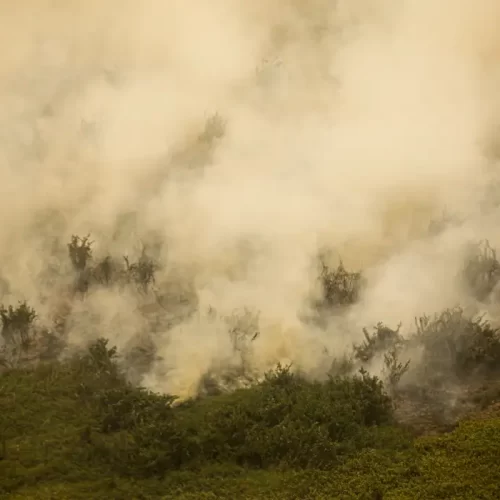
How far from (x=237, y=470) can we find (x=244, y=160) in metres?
10.8

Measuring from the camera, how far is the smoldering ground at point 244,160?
16.3 m

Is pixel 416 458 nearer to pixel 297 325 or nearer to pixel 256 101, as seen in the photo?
pixel 297 325

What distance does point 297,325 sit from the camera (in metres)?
15.6

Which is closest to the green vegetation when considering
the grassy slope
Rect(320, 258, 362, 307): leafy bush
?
the grassy slope

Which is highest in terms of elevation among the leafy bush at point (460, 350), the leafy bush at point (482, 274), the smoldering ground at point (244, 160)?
the smoldering ground at point (244, 160)

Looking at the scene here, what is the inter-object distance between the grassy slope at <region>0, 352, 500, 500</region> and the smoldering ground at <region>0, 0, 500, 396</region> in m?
2.17

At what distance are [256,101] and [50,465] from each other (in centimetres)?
1434

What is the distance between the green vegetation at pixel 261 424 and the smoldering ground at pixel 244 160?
33.9 inches

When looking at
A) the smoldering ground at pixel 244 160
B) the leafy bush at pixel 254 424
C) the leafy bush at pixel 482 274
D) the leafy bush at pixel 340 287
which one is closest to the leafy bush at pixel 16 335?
the smoldering ground at pixel 244 160

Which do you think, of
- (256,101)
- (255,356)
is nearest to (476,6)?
(256,101)

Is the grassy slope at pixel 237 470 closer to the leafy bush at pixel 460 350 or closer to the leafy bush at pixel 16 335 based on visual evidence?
the leafy bush at pixel 460 350

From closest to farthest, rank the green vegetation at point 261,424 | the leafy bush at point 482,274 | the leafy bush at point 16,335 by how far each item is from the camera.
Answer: the green vegetation at point 261,424, the leafy bush at point 16,335, the leafy bush at point 482,274

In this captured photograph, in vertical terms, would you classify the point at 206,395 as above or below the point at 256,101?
below

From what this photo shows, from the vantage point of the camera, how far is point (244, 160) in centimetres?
2064
